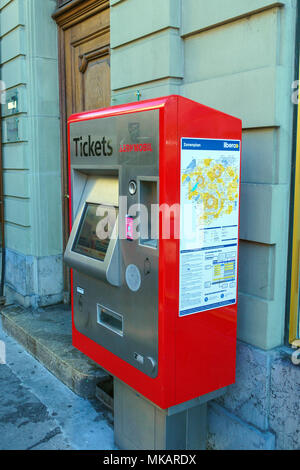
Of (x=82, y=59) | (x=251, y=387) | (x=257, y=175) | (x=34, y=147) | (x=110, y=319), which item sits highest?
(x=82, y=59)

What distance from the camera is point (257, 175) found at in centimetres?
243

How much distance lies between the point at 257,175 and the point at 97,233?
875mm

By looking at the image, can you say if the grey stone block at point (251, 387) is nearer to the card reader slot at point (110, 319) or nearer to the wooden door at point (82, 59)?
the card reader slot at point (110, 319)

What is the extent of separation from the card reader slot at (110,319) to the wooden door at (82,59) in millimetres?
2175

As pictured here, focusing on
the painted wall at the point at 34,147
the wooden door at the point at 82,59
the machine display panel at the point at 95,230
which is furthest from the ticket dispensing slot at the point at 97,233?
the painted wall at the point at 34,147

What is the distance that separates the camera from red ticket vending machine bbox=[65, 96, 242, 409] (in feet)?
6.73

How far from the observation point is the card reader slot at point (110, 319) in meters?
2.42

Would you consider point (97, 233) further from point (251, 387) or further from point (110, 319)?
point (251, 387)

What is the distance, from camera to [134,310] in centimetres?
226

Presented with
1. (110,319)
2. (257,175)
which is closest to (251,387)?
(110,319)

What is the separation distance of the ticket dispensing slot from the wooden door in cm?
172
